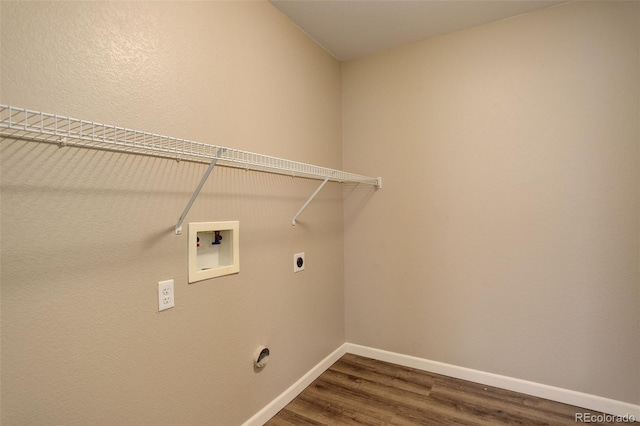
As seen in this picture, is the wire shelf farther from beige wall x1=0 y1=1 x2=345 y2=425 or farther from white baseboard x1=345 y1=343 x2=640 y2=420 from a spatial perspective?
white baseboard x1=345 y1=343 x2=640 y2=420

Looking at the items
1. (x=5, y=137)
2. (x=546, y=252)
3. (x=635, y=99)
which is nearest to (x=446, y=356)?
(x=546, y=252)

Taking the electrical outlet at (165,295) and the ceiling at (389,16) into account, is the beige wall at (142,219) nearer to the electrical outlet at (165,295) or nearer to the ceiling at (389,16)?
the electrical outlet at (165,295)

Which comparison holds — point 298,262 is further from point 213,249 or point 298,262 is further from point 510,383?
point 510,383

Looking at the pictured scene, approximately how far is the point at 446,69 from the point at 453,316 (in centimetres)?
178

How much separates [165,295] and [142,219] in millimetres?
333

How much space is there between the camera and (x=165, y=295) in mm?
1329

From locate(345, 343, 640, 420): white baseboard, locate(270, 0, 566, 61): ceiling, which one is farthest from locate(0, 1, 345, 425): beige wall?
locate(345, 343, 640, 420): white baseboard

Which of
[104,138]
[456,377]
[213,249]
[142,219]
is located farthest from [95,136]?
[456,377]

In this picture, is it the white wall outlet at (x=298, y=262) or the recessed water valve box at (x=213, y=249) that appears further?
the white wall outlet at (x=298, y=262)

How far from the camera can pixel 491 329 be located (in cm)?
217

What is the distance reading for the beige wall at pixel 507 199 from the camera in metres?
1.84

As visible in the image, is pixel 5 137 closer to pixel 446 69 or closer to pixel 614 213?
pixel 446 69

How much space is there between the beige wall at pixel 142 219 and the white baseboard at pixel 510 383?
776 millimetres

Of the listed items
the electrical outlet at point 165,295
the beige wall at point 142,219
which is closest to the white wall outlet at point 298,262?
the beige wall at point 142,219
